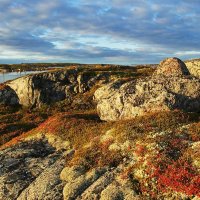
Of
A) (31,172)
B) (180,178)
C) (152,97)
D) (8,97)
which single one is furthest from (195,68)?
(180,178)

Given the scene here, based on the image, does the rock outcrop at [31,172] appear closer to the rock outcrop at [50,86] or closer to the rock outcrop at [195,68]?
the rock outcrop at [195,68]

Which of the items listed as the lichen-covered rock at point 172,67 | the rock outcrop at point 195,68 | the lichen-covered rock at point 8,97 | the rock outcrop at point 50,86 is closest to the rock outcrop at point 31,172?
the lichen-covered rock at point 172,67

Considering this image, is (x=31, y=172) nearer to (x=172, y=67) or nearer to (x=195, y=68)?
(x=172, y=67)

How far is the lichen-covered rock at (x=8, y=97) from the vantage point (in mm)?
70562

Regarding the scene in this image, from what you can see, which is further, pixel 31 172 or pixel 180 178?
pixel 31 172

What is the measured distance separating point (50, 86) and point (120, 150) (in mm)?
44135

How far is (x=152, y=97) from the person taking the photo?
37375 mm

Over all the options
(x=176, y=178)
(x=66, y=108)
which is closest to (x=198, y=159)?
(x=176, y=178)

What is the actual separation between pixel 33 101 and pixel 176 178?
49631mm

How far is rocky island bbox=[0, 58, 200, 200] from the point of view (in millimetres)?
23094

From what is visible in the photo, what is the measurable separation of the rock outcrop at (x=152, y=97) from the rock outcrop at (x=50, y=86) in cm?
2818

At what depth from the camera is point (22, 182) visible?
28.1 meters

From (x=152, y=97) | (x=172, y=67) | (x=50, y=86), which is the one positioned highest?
(x=172, y=67)

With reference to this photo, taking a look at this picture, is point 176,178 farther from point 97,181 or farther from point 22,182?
point 22,182
